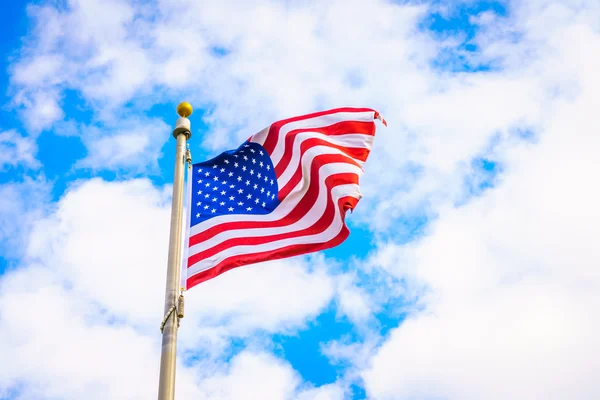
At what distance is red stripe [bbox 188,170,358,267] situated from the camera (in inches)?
589

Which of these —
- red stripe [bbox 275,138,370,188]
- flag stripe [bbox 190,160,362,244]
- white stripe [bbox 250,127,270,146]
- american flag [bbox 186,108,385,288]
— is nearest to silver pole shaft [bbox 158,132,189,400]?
american flag [bbox 186,108,385,288]

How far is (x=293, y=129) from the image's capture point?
Result: 56.3 feet

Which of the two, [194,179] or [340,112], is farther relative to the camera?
[340,112]

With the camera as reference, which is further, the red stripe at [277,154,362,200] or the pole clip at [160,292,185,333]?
the red stripe at [277,154,362,200]

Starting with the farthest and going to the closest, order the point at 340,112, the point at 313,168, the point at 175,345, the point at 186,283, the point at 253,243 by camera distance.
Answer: the point at 340,112
the point at 313,168
the point at 253,243
the point at 186,283
the point at 175,345

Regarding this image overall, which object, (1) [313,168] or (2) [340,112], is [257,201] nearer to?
(1) [313,168]

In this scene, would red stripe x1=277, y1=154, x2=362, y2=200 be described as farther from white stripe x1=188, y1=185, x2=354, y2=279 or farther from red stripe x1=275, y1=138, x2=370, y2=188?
white stripe x1=188, y1=185, x2=354, y2=279

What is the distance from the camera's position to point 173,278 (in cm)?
1312

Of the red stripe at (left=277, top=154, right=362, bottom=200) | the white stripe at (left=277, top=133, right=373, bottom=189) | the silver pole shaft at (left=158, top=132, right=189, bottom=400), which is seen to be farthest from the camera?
the white stripe at (left=277, top=133, right=373, bottom=189)

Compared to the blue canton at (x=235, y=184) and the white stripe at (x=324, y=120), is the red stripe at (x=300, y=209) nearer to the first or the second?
the blue canton at (x=235, y=184)

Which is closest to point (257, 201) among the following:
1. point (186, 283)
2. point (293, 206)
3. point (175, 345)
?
point (293, 206)

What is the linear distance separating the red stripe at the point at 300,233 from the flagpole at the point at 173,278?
3.58 ft

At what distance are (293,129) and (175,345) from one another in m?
6.75

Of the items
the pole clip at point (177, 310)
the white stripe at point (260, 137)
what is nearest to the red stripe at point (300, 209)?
the white stripe at point (260, 137)
